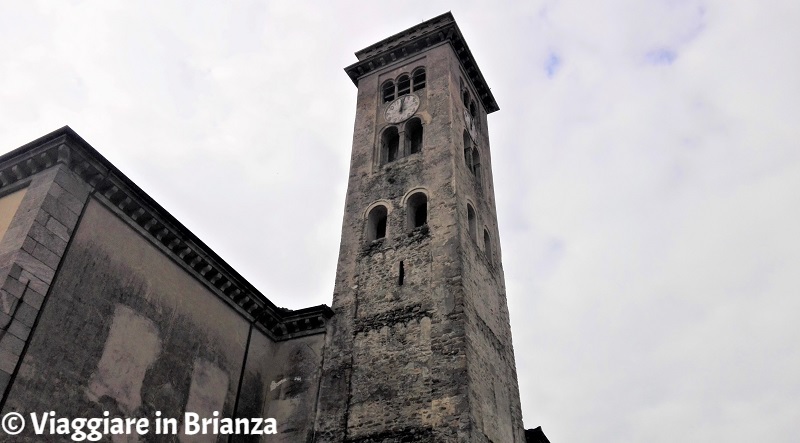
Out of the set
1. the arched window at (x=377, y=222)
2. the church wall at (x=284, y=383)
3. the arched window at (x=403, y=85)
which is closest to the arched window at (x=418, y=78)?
the arched window at (x=403, y=85)

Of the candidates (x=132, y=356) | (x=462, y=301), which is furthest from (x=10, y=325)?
(x=462, y=301)

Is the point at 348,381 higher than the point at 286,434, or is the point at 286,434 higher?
the point at 348,381

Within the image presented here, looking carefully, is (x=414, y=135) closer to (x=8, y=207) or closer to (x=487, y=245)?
(x=487, y=245)

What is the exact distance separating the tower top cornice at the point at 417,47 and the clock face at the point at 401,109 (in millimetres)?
2521

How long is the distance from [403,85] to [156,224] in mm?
12778

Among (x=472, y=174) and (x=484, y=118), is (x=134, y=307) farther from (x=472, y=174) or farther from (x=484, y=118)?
(x=484, y=118)

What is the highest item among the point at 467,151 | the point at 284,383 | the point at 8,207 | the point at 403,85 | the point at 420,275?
the point at 403,85

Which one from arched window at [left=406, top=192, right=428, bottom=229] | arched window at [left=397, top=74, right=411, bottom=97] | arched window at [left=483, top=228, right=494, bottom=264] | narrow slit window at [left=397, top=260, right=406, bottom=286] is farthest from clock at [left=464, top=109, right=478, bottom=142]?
narrow slit window at [left=397, top=260, right=406, bottom=286]

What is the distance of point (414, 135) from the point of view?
22.9 m

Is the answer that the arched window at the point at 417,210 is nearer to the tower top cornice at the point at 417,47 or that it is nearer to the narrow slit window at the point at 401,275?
the narrow slit window at the point at 401,275

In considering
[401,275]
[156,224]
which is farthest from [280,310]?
[156,224]

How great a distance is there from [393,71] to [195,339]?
14.0m

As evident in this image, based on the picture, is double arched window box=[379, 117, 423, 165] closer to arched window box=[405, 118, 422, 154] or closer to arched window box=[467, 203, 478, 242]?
arched window box=[405, 118, 422, 154]

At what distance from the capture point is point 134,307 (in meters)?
13.3
